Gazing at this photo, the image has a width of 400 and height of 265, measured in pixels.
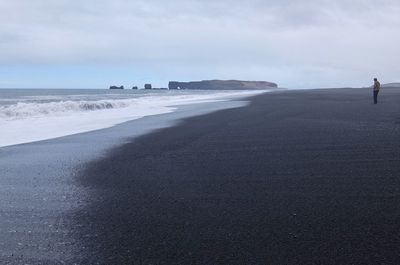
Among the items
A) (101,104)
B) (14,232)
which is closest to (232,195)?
(14,232)

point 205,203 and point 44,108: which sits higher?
point 44,108

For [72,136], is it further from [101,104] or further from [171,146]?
[101,104]

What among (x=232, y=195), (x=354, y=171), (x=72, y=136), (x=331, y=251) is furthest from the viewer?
(x=72, y=136)

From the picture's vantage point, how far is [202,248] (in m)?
4.44

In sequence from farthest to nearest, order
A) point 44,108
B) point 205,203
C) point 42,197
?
point 44,108 → point 42,197 → point 205,203

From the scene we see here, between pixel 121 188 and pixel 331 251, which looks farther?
pixel 121 188

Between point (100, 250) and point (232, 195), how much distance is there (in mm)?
2456

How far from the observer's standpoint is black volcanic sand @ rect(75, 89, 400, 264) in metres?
4.33

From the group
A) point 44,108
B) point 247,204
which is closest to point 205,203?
point 247,204

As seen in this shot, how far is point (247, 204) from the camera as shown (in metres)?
5.95

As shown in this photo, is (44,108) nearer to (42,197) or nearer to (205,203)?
(42,197)

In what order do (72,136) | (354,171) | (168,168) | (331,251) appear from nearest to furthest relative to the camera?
(331,251)
(354,171)
(168,168)
(72,136)

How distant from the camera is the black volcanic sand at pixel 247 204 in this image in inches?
170

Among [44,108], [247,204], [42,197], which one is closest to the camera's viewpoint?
[247,204]
